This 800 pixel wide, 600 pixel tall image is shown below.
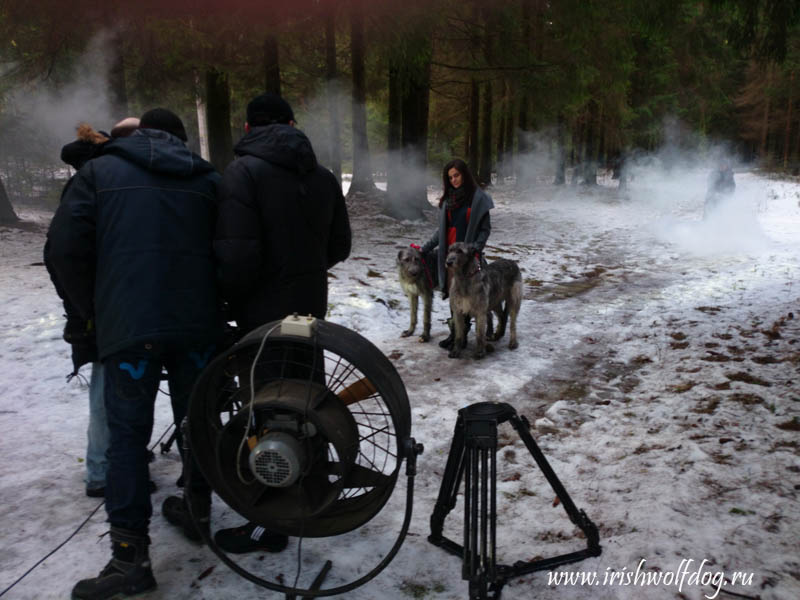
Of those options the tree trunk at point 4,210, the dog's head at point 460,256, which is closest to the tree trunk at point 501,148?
the tree trunk at point 4,210

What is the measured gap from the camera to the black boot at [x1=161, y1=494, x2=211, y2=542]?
305cm

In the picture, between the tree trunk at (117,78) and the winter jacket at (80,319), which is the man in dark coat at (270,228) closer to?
the winter jacket at (80,319)

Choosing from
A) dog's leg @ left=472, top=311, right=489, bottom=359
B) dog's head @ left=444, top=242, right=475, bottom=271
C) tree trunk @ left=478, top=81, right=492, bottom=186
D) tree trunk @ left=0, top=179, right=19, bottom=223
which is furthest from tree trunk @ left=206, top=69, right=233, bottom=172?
tree trunk @ left=478, top=81, right=492, bottom=186

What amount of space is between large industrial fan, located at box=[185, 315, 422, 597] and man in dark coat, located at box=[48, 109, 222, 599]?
35cm

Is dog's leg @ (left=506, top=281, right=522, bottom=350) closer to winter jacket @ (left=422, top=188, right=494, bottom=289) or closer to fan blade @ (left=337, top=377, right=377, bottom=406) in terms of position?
winter jacket @ (left=422, top=188, right=494, bottom=289)

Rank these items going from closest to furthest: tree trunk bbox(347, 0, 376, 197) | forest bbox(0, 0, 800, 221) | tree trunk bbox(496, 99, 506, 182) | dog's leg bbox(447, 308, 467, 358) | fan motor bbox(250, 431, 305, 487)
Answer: fan motor bbox(250, 431, 305, 487) → dog's leg bbox(447, 308, 467, 358) → forest bbox(0, 0, 800, 221) → tree trunk bbox(347, 0, 376, 197) → tree trunk bbox(496, 99, 506, 182)

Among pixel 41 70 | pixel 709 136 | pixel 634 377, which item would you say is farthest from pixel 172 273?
pixel 709 136

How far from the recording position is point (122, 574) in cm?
277

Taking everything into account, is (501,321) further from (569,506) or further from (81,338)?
(81,338)

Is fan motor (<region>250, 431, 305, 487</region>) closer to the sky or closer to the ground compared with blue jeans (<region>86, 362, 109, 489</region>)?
closer to the sky

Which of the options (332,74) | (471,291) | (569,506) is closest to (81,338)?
(569,506)

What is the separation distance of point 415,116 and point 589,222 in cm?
738

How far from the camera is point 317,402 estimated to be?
8.21 feet

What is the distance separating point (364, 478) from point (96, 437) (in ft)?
6.58
